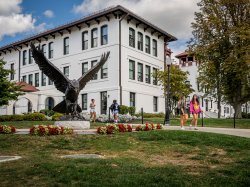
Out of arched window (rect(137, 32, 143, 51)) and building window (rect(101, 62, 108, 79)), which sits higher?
arched window (rect(137, 32, 143, 51))

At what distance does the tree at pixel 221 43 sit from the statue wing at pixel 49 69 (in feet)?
54.3

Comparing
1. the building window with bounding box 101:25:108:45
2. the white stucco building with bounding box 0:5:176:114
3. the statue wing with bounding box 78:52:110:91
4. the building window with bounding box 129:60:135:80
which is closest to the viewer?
the statue wing with bounding box 78:52:110:91

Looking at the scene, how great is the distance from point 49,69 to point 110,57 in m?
17.7

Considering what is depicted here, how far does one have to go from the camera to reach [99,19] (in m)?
32.8

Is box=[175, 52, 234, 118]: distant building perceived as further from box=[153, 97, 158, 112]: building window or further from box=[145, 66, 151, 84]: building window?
box=[145, 66, 151, 84]: building window

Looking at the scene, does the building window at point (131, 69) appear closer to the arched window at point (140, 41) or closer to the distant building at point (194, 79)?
the arched window at point (140, 41)

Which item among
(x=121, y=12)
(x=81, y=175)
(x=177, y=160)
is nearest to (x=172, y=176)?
(x=81, y=175)

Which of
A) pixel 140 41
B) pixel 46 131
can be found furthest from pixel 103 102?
pixel 46 131

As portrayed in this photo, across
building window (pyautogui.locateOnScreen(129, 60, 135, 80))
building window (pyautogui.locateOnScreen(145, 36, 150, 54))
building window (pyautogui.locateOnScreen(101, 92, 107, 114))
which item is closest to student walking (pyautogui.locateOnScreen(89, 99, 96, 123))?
building window (pyautogui.locateOnScreen(101, 92, 107, 114))

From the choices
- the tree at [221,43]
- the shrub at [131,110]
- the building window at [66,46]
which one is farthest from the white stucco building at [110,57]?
the tree at [221,43]

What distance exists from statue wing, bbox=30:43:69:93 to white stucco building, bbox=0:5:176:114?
52.7ft

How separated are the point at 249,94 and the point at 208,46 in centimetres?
573

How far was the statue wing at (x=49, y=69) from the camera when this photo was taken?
45.9 feet

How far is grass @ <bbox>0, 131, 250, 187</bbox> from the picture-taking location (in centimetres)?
620
